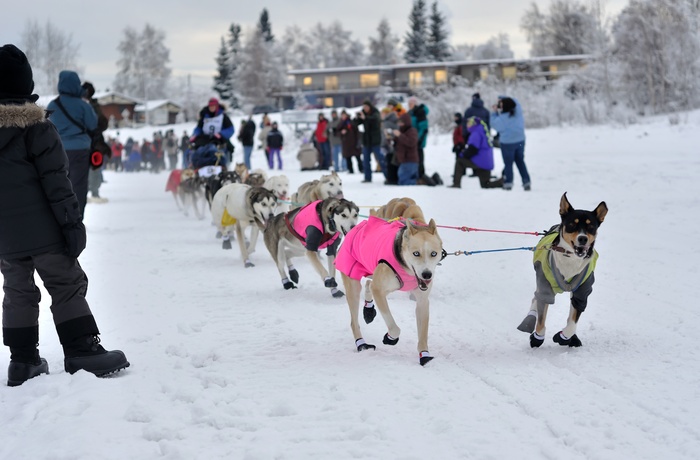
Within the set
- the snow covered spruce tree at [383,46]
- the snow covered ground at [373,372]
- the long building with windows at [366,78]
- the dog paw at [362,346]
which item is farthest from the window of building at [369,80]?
the dog paw at [362,346]

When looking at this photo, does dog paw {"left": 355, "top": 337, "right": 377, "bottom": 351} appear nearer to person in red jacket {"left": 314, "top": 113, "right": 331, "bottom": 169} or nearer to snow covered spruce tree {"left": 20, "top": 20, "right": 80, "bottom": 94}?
person in red jacket {"left": 314, "top": 113, "right": 331, "bottom": 169}

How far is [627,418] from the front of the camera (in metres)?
3.32

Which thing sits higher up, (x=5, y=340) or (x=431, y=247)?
(x=431, y=247)

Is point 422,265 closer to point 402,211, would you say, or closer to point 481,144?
point 402,211

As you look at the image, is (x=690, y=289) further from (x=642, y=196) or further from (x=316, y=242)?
(x=642, y=196)

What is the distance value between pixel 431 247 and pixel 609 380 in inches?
47.0

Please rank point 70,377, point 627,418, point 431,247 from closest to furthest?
1. point 627,418
2. point 70,377
3. point 431,247

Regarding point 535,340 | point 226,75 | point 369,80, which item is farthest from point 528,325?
point 226,75

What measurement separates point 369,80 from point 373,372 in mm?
63605

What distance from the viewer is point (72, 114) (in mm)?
7465

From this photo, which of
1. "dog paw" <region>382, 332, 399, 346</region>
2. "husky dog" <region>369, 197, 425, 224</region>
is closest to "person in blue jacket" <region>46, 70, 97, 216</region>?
"husky dog" <region>369, 197, 425, 224</region>

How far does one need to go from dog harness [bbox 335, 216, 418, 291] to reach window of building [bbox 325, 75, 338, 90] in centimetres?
6324

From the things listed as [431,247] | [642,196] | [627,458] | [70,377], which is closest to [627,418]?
[627,458]

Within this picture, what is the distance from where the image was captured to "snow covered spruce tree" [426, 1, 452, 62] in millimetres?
69688
